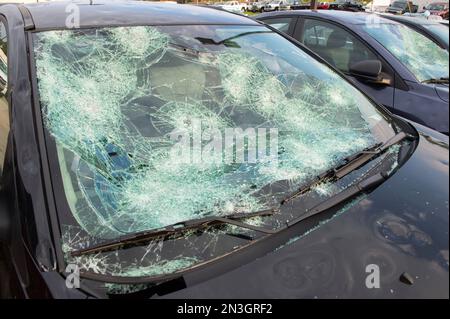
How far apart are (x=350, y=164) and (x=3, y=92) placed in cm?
146

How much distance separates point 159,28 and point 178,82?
0.29 meters

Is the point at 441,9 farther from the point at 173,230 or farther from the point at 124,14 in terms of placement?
the point at 173,230

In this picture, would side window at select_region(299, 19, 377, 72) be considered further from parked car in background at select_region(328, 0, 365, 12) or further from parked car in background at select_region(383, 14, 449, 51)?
parked car in background at select_region(328, 0, 365, 12)

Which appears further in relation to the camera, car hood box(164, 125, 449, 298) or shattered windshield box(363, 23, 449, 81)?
shattered windshield box(363, 23, 449, 81)

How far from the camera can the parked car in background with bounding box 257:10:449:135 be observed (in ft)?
8.39

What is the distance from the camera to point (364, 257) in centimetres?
111

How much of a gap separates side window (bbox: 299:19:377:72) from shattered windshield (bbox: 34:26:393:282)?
67.1 inches

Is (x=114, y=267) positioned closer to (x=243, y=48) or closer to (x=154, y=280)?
(x=154, y=280)

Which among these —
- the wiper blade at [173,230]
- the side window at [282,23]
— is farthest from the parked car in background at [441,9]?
the side window at [282,23]

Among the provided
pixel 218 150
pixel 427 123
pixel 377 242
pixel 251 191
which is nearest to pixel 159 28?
pixel 218 150

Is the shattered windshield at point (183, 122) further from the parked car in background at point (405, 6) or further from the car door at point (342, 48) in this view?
the car door at point (342, 48)

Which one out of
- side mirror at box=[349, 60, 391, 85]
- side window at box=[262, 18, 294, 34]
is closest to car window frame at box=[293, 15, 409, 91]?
side window at box=[262, 18, 294, 34]

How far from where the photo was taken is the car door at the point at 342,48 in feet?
10.7

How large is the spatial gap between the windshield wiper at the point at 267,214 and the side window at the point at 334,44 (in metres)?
2.28
